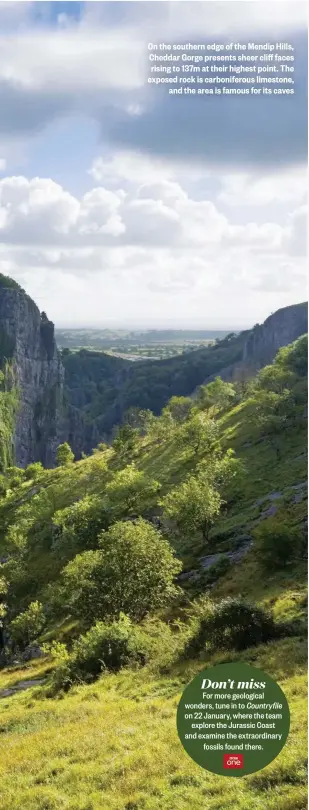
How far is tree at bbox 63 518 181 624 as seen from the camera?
3725 cm

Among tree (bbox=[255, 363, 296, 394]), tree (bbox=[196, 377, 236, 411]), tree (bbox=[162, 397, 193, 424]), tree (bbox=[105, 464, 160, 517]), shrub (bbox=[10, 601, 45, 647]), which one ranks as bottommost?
shrub (bbox=[10, 601, 45, 647])

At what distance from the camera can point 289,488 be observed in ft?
190

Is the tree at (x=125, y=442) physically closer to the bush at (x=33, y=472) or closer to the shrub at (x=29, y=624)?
the bush at (x=33, y=472)

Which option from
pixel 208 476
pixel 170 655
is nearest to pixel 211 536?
pixel 208 476

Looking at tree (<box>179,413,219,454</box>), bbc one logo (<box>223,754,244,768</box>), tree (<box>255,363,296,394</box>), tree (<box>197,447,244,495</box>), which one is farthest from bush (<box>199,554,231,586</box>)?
tree (<box>255,363,296,394</box>)

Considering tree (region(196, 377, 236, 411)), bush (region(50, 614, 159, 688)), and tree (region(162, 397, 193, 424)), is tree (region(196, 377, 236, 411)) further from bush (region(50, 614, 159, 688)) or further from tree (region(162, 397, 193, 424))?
bush (region(50, 614, 159, 688))

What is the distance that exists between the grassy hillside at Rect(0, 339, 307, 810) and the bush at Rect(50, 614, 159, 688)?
0.37 metres

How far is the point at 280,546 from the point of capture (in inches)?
1636

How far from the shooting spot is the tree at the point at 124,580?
37250 millimetres

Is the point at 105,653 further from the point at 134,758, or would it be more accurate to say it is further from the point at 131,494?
the point at 131,494

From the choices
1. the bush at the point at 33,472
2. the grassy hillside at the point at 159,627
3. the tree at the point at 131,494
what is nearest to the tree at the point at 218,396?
the grassy hillside at the point at 159,627

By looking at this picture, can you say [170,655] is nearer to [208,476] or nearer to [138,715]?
[138,715]

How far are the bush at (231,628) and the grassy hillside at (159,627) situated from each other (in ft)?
1.74

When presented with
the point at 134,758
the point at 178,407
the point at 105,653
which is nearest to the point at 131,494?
the point at 105,653
